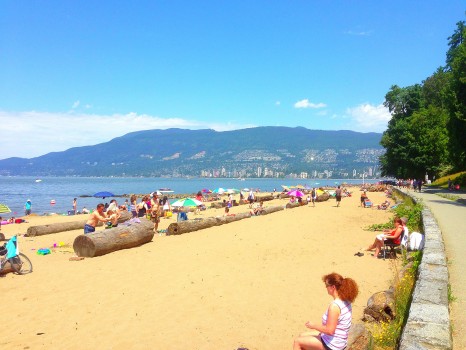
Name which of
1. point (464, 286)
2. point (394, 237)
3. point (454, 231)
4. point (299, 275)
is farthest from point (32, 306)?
point (454, 231)

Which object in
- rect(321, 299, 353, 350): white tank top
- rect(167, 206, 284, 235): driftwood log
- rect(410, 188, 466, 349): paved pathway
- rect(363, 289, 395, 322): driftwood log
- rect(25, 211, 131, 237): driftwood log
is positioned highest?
rect(321, 299, 353, 350): white tank top

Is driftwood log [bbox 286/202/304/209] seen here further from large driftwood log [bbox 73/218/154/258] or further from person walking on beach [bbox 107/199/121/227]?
large driftwood log [bbox 73/218/154/258]

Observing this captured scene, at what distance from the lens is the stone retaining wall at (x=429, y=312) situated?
388 cm

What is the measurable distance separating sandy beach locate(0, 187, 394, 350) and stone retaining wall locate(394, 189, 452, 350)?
4.42 ft

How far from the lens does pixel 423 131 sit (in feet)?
155

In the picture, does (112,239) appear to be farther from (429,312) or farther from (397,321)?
(429,312)

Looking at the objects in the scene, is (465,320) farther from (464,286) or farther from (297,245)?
(297,245)

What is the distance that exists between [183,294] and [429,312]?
4907 mm

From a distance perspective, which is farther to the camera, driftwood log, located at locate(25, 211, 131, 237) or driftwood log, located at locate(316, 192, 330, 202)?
driftwood log, located at locate(316, 192, 330, 202)

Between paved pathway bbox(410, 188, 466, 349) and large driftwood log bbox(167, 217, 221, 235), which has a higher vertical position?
paved pathway bbox(410, 188, 466, 349)

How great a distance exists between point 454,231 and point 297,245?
17.0 ft

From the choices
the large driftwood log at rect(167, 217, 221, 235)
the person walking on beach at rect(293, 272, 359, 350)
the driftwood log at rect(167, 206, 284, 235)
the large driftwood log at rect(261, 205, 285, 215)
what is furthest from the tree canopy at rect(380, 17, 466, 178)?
the person walking on beach at rect(293, 272, 359, 350)

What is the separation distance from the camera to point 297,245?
13.1 m

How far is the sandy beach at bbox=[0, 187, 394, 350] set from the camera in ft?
19.8
